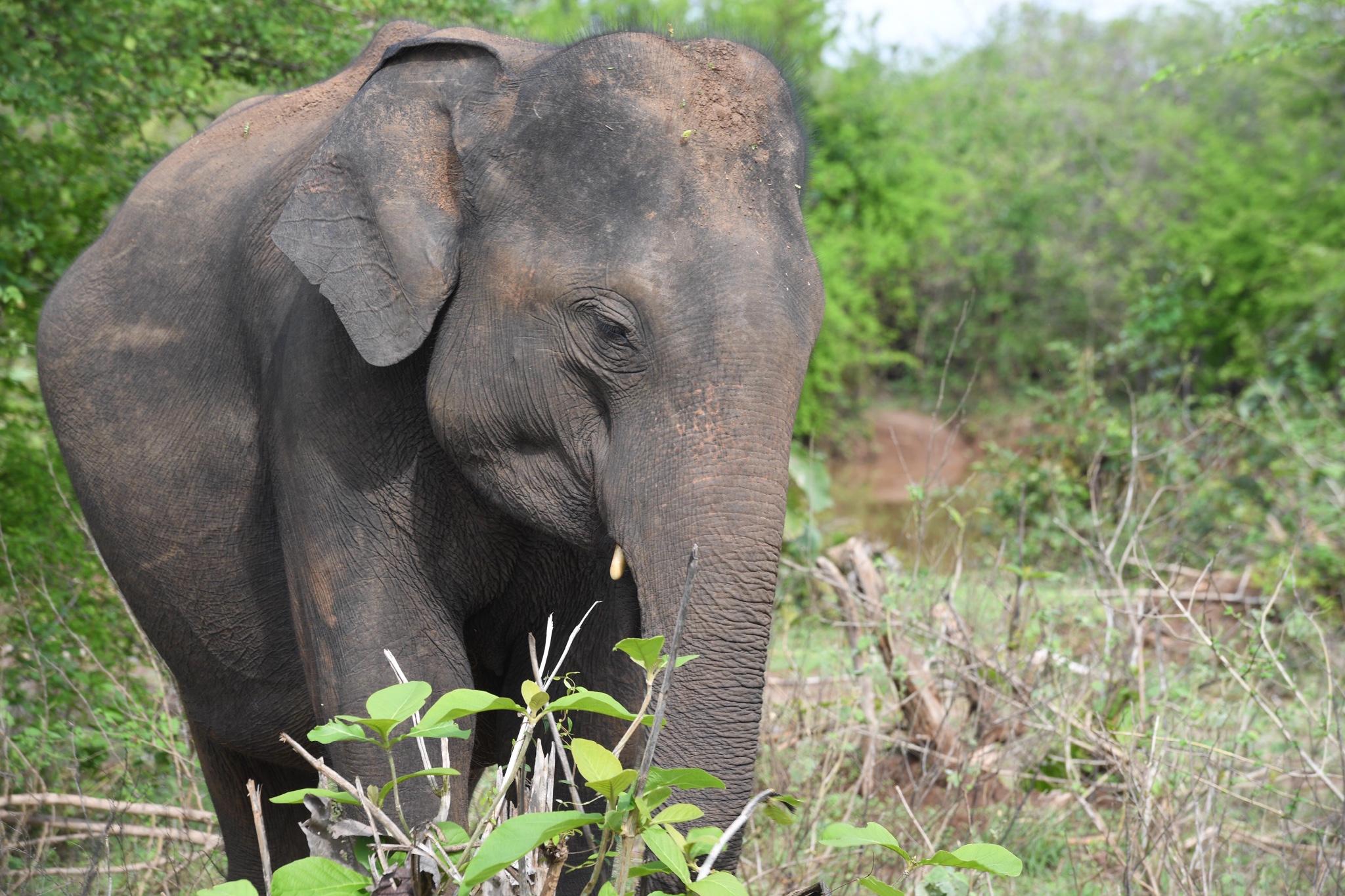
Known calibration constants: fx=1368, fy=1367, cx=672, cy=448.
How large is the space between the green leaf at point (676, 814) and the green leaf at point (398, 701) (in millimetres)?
272

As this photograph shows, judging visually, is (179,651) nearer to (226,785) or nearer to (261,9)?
(226,785)

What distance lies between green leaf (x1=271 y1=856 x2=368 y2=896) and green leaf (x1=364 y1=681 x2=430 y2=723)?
0.16 metres

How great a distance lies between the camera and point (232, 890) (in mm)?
1260

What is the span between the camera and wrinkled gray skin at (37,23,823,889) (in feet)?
7.30

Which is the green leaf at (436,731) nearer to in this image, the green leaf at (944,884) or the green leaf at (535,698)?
the green leaf at (535,698)

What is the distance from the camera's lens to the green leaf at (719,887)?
53.6 inches

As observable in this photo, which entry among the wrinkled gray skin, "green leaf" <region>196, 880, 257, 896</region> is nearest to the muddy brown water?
the wrinkled gray skin

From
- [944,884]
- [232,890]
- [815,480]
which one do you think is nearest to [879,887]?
[232,890]

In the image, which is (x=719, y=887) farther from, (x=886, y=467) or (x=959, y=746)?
(x=886, y=467)

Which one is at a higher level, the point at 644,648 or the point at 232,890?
the point at 644,648

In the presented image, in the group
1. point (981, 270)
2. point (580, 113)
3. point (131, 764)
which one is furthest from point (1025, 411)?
point (580, 113)

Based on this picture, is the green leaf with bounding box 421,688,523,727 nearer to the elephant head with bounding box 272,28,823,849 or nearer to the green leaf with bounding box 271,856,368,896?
→ the green leaf with bounding box 271,856,368,896

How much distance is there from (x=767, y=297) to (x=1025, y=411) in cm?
1648

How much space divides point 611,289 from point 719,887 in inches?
46.4
